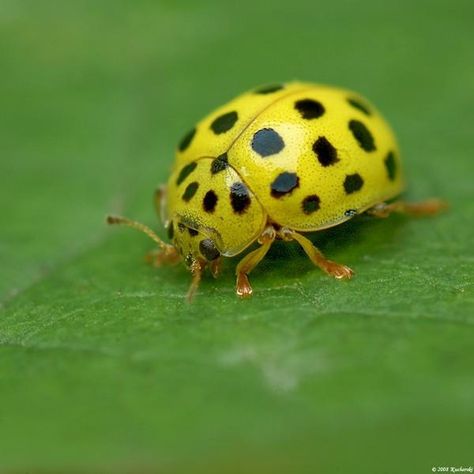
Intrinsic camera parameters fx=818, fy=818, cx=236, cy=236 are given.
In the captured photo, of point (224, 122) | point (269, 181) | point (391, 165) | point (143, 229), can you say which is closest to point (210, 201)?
point (269, 181)

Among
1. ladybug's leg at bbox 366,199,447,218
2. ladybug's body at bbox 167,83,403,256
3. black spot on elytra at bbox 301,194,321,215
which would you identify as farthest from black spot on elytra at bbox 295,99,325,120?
ladybug's leg at bbox 366,199,447,218

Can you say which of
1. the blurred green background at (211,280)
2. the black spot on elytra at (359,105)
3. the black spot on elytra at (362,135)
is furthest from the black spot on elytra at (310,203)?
the black spot on elytra at (359,105)

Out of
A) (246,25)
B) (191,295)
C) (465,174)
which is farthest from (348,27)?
(191,295)

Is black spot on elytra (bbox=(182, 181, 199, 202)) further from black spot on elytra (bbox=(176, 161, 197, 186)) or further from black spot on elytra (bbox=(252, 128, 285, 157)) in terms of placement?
black spot on elytra (bbox=(252, 128, 285, 157))

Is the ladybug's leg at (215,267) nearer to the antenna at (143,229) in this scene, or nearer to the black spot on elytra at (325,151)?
the antenna at (143,229)

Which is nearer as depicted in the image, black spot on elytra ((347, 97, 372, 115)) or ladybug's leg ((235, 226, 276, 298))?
ladybug's leg ((235, 226, 276, 298))

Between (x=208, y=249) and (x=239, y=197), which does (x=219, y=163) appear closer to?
(x=239, y=197)

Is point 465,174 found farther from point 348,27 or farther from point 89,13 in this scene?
point 89,13
